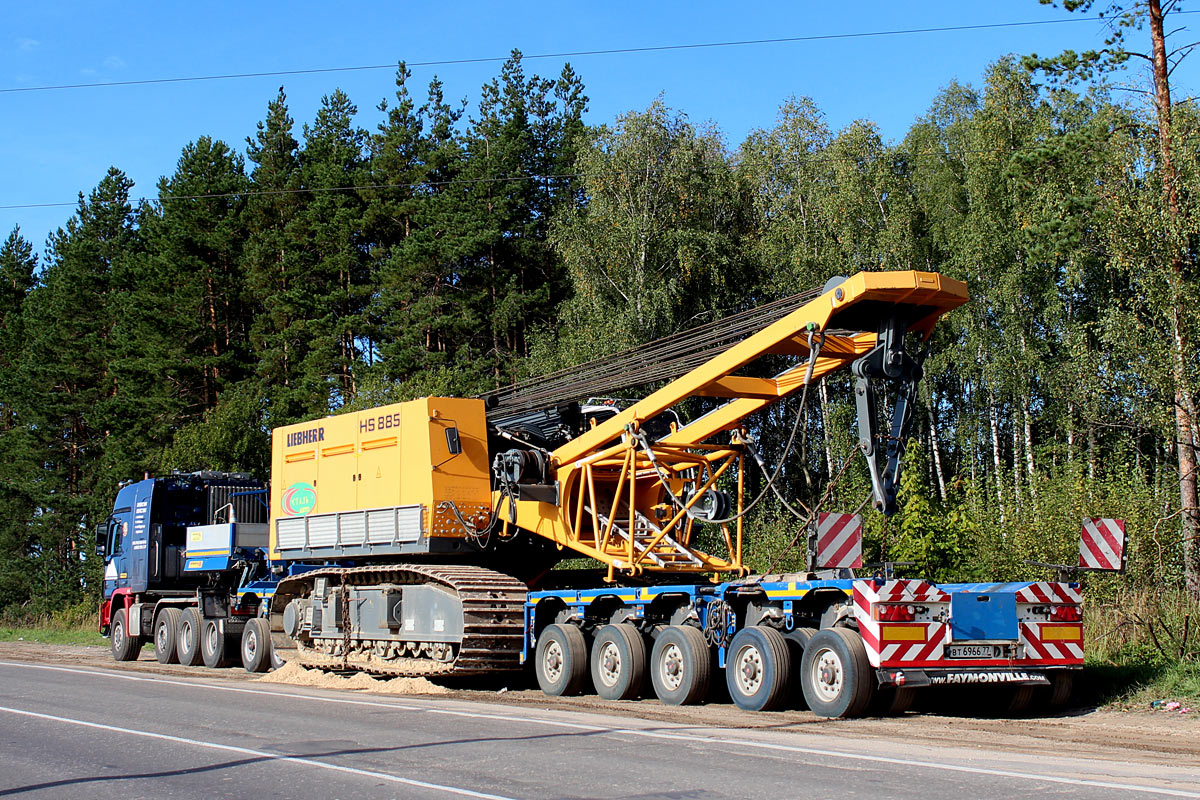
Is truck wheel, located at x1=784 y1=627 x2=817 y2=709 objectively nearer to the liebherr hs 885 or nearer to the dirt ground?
the liebherr hs 885

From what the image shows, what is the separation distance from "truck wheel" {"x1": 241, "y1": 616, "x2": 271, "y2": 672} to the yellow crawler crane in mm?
956

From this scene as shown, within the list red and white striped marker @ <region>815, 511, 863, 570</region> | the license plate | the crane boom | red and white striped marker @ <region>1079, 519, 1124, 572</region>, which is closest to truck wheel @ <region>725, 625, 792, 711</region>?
red and white striped marker @ <region>815, 511, 863, 570</region>

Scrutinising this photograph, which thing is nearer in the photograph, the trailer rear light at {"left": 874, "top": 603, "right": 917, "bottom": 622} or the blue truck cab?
the trailer rear light at {"left": 874, "top": 603, "right": 917, "bottom": 622}

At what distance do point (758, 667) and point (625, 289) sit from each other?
2572 centimetres

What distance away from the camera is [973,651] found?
38.8ft

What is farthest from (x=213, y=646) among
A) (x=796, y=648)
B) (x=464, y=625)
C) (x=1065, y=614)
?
(x=1065, y=614)

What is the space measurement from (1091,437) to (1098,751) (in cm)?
1941

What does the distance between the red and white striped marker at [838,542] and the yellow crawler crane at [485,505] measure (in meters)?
1.61

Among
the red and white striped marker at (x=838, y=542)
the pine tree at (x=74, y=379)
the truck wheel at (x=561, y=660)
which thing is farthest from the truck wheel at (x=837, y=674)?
the pine tree at (x=74, y=379)

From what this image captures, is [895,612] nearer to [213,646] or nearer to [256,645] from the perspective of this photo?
[256,645]

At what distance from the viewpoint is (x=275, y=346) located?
48.7 m

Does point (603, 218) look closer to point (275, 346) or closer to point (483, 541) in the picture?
point (275, 346)

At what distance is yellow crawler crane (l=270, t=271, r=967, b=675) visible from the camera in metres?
14.7

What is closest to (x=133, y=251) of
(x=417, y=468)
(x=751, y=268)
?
(x=751, y=268)
